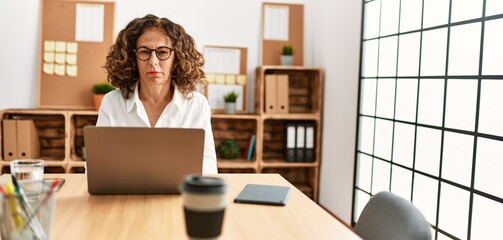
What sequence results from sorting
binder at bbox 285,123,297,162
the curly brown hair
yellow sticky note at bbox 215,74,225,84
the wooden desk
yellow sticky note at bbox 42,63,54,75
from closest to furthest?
the wooden desk < the curly brown hair < yellow sticky note at bbox 42,63,54,75 < binder at bbox 285,123,297,162 < yellow sticky note at bbox 215,74,225,84

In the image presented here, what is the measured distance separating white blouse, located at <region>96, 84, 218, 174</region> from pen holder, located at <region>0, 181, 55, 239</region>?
3.68ft

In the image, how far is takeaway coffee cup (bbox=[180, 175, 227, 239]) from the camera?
82cm

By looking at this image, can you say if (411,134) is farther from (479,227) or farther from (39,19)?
(39,19)

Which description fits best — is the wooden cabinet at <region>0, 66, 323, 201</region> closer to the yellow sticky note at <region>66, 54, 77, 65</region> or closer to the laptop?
the yellow sticky note at <region>66, 54, 77, 65</region>

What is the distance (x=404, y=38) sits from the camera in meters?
3.16

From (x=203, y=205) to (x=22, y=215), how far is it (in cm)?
47

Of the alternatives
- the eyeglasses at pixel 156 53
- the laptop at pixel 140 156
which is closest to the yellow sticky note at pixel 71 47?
the eyeglasses at pixel 156 53

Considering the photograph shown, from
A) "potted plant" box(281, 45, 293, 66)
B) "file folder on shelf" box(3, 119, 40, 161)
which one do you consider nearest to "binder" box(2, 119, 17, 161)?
"file folder on shelf" box(3, 119, 40, 161)

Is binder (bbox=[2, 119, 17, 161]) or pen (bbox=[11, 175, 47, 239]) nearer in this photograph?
pen (bbox=[11, 175, 47, 239])

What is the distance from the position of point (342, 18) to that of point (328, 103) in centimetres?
73

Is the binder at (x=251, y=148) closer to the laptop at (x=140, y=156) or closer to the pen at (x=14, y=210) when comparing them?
the laptop at (x=140, y=156)

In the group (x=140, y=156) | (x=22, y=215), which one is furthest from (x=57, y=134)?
(x=22, y=215)

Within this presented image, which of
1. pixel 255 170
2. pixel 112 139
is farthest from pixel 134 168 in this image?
pixel 255 170

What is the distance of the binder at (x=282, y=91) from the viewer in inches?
169
